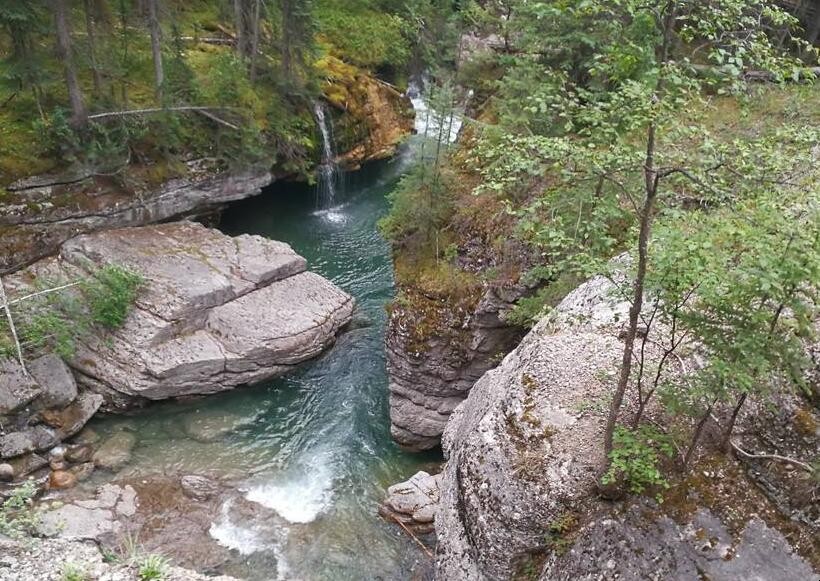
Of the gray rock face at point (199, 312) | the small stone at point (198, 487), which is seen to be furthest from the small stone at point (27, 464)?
the small stone at point (198, 487)

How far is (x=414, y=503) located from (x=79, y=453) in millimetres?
8998

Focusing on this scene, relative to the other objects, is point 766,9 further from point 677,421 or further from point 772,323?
point 677,421

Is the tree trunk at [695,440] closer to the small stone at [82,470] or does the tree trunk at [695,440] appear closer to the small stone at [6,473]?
the small stone at [82,470]

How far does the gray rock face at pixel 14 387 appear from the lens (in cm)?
1510

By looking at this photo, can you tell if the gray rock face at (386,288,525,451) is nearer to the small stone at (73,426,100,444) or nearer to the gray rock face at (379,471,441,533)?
the gray rock face at (379,471,441,533)

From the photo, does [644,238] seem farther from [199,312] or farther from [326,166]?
[326,166]

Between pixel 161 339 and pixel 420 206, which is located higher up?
pixel 420 206

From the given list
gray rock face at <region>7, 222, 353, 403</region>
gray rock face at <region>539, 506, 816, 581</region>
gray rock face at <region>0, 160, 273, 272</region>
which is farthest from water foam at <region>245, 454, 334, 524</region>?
gray rock face at <region>0, 160, 273, 272</region>

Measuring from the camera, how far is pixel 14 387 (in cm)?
1536

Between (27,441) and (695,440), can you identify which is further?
(27,441)

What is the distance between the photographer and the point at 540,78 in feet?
55.2

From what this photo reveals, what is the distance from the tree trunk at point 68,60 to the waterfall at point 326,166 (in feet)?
33.8

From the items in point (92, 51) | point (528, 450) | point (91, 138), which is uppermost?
point (92, 51)

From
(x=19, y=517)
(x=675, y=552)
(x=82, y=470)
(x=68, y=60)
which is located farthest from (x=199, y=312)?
(x=675, y=552)
